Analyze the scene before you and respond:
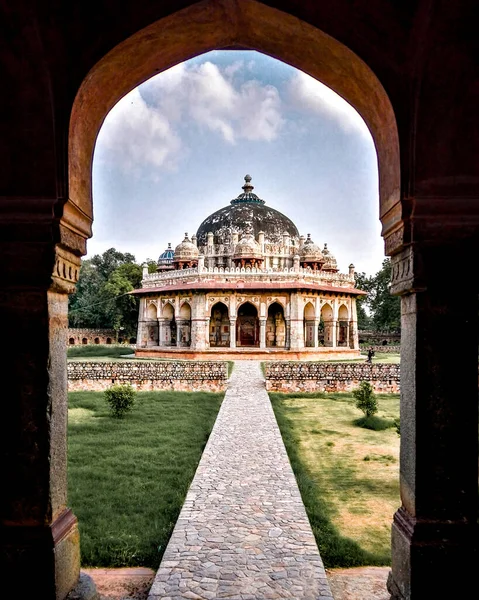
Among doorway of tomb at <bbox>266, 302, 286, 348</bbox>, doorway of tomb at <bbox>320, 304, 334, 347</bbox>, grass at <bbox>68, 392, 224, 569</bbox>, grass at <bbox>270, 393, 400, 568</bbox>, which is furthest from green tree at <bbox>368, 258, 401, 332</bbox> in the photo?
grass at <bbox>68, 392, 224, 569</bbox>

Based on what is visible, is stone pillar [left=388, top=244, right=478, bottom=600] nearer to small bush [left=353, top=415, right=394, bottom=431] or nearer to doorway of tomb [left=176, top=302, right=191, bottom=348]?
small bush [left=353, top=415, right=394, bottom=431]

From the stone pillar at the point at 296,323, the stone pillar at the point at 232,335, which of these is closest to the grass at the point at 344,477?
the stone pillar at the point at 296,323

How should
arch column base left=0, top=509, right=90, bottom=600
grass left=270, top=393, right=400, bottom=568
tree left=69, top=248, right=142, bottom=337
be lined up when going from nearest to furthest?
arch column base left=0, top=509, right=90, bottom=600, grass left=270, top=393, right=400, bottom=568, tree left=69, top=248, right=142, bottom=337

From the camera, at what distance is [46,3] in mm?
3191

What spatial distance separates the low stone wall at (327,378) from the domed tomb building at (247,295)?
11256 millimetres

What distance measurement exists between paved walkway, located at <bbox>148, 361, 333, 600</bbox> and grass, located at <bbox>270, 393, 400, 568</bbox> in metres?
0.30

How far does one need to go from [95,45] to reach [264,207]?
39195mm

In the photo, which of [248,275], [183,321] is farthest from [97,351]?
[248,275]

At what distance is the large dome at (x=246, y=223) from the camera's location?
129ft

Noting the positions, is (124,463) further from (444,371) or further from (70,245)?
(444,371)

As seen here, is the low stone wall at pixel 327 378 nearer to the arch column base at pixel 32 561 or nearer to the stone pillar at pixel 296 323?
the stone pillar at pixel 296 323

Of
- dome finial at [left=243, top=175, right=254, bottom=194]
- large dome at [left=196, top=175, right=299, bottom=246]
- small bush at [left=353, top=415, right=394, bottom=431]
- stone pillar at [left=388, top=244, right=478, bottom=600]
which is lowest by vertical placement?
small bush at [left=353, top=415, right=394, bottom=431]

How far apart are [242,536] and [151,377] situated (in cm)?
1234

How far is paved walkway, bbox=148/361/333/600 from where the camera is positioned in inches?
155
